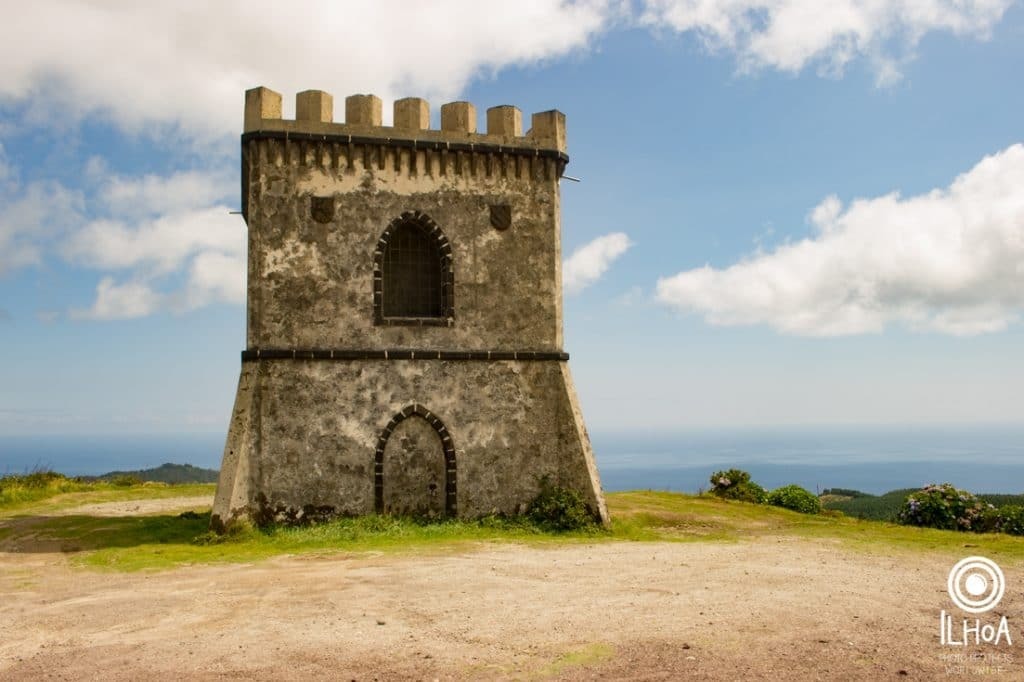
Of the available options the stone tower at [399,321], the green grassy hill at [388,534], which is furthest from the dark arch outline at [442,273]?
the green grassy hill at [388,534]

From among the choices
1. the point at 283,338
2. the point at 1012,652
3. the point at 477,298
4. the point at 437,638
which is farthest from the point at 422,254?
the point at 1012,652

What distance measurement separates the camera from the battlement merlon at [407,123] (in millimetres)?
17000

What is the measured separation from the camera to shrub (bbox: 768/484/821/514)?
24.0m

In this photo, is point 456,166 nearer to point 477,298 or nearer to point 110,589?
point 477,298

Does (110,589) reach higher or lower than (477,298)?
lower

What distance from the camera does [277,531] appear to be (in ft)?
51.3

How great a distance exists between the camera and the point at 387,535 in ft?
50.8

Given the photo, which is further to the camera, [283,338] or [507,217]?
[507,217]

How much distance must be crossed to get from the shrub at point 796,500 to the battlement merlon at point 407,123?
43.7 feet

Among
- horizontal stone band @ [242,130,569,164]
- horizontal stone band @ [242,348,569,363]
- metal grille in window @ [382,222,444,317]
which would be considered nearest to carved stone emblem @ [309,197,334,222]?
horizontal stone band @ [242,130,569,164]

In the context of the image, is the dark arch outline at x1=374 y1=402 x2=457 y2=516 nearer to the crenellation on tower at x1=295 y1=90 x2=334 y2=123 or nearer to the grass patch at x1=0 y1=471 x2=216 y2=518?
the crenellation on tower at x1=295 y1=90 x2=334 y2=123

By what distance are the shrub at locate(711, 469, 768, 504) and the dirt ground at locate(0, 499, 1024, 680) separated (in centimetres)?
1182

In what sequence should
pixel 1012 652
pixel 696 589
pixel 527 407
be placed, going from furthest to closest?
pixel 527 407, pixel 696 589, pixel 1012 652

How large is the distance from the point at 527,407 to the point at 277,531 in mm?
5970
